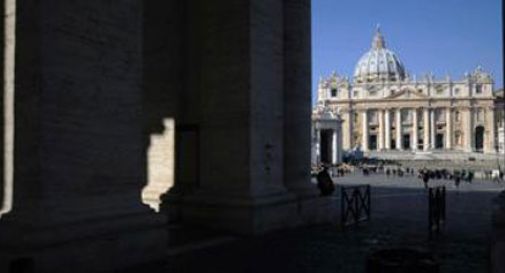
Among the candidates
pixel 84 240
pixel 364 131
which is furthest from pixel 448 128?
pixel 84 240

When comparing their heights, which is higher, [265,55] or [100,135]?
[265,55]

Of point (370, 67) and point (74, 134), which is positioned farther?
point (370, 67)

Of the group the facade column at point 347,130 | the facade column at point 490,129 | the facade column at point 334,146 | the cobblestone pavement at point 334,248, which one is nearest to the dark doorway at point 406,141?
the facade column at point 347,130

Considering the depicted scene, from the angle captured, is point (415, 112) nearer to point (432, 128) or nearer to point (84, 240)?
point (432, 128)

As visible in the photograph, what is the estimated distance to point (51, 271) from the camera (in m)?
8.77

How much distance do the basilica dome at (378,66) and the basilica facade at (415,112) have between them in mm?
12238

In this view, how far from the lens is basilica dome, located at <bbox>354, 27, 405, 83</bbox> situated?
569ft

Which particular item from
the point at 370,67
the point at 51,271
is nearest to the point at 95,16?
the point at 51,271

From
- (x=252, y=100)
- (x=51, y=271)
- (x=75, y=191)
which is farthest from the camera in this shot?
(x=252, y=100)

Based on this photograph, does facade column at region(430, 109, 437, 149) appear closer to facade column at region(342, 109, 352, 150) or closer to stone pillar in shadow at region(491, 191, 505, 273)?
facade column at region(342, 109, 352, 150)

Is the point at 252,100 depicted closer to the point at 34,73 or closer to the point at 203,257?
the point at 203,257

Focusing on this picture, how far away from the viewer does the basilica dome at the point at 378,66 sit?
569ft

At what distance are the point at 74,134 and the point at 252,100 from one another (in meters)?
5.00

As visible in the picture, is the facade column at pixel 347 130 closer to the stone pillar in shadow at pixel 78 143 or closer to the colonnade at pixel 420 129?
the colonnade at pixel 420 129
